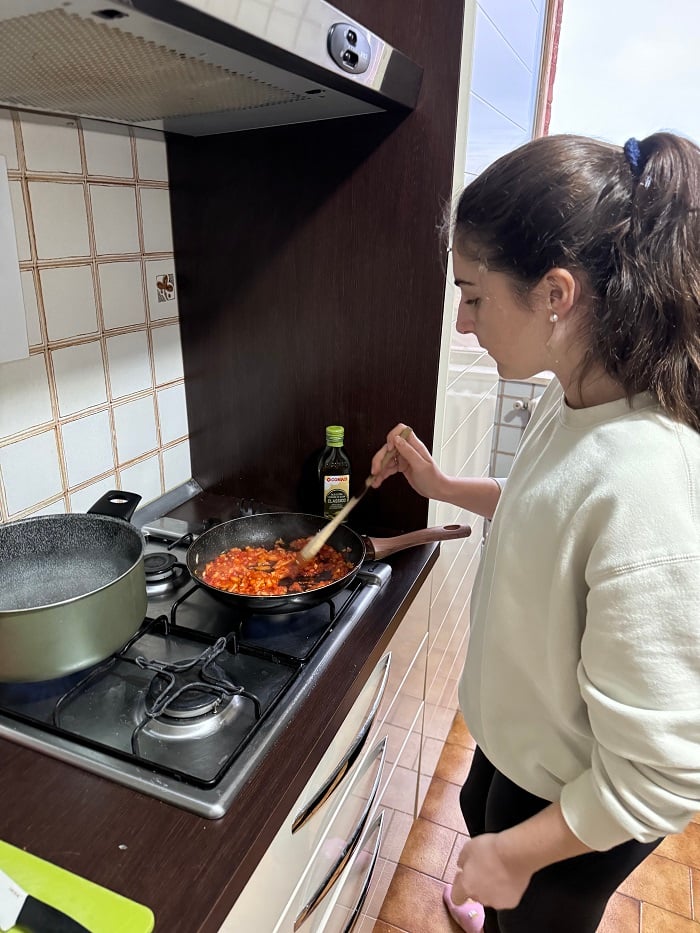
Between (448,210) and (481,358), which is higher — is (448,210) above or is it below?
above

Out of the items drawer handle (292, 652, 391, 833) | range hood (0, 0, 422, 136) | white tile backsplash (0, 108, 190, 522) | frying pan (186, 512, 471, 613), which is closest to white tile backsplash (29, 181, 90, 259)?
white tile backsplash (0, 108, 190, 522)

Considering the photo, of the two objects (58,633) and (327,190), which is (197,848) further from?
(327,190)

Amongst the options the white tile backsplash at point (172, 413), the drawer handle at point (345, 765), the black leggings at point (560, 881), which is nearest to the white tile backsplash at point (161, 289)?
the white tile backsplash at point (172, 413)

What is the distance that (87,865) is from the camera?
24.1 inches

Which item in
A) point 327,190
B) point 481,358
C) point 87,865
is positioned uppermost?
point 327,190

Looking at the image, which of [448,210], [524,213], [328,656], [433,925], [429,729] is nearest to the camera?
[524,213]

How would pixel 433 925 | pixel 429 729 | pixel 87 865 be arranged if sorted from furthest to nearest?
1. pixel 429 729
2. pixel 433 925
3. pixel 87 865

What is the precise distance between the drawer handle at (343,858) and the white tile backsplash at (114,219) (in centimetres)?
97

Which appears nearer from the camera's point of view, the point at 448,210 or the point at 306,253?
the point at 448,210

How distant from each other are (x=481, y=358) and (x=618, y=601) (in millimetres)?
950

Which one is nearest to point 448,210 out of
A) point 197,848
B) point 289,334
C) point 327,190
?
point 327,190

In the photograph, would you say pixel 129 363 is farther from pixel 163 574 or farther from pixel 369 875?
pixel 369 875

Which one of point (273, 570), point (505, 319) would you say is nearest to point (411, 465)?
point (273, 570)

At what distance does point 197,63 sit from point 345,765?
904 mm
